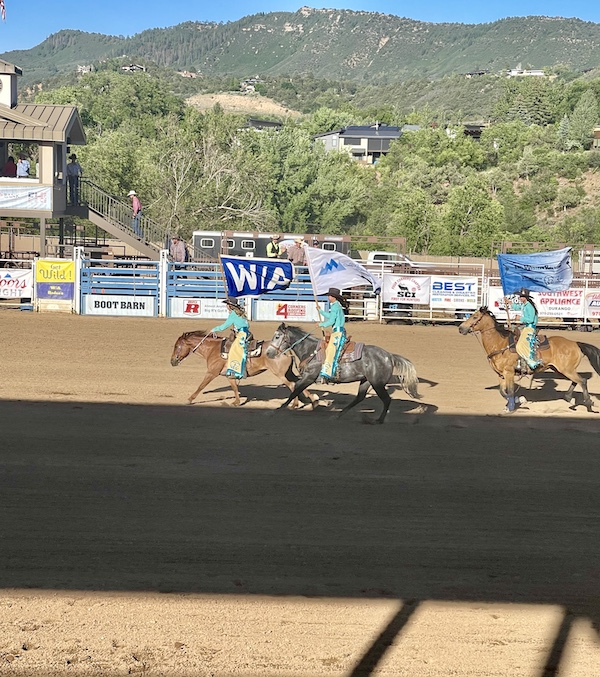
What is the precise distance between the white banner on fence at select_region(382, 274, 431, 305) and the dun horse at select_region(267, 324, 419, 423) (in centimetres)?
1291

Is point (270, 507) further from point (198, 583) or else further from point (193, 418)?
point (193, 418)

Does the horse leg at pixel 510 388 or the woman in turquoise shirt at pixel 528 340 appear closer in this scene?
the woman in turquoise shirt at pixel 528 340

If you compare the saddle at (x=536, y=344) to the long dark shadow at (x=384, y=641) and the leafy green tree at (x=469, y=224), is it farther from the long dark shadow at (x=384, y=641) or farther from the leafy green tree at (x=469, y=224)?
the leafy green tree at (x=469, y=224)

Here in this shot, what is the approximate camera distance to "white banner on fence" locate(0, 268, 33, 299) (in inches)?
991

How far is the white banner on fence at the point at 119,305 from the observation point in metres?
25.0

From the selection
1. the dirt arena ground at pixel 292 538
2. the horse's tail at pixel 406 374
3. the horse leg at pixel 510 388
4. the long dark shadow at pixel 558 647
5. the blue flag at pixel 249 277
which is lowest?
the long dark shadow at pixel 558 647

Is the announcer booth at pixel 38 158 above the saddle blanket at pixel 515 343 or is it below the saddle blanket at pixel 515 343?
above

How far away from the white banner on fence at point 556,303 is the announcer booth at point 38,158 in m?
14.3

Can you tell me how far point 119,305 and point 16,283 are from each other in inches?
117

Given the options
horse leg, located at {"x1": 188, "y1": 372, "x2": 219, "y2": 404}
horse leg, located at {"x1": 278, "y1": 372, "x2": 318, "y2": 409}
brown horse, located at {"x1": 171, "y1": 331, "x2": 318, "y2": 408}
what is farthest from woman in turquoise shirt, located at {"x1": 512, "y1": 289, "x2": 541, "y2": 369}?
horse leg, located at {"x1": 188, "y1": 372, "x2": 219, "y2": 404}

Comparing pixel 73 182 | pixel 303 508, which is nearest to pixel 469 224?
pixel 73 182

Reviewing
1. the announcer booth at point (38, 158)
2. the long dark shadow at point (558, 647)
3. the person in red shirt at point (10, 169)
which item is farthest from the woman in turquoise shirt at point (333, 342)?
the person in red shirt at point (10, 169)

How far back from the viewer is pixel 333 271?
1482 centimetres

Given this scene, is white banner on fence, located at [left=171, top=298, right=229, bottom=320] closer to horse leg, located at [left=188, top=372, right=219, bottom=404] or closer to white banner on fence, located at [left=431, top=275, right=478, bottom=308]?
white banner on fence, located at [left=431, top=275, right=478, bottom=308]
